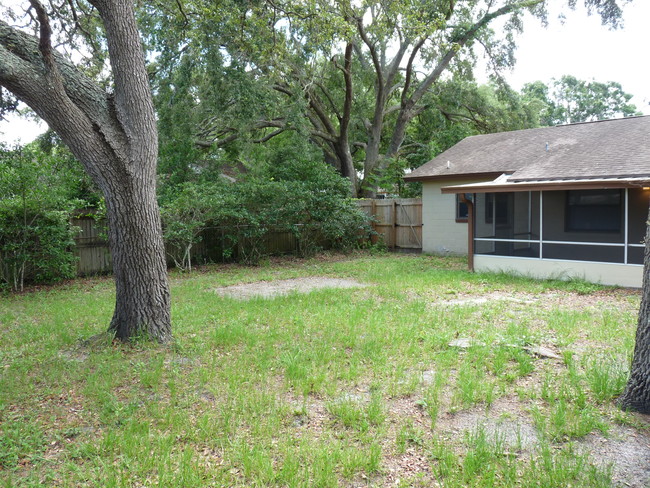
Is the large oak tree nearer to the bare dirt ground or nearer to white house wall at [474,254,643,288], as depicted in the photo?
the bare dirt ground

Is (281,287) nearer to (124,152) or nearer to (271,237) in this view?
(124,152)

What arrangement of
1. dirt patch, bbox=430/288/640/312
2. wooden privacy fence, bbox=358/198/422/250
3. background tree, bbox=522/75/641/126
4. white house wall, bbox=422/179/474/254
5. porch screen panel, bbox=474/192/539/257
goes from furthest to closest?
background tree, bbox=522/75/641/126
wooden privacy fence, bbox=358/198/422/250
white house wall, bbox=422/179/474/254
porch screen panel, bbox=474/192/539/257
dirt patch, bbox=430/288/640/312

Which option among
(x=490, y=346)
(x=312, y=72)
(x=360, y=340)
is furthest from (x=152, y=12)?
(x=490, y=346)

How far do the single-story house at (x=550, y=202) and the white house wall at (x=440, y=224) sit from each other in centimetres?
3

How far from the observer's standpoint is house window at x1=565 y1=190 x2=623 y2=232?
39.9 feet

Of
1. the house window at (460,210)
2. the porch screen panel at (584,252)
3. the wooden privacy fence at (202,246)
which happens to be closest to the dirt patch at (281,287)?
the wooden privacy fence at (202,246)

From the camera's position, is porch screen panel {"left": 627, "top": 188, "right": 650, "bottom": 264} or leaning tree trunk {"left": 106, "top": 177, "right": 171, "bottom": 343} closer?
leaning tree trunk {"left": 106, "top": 177, "right": 171, "bottom": 343}

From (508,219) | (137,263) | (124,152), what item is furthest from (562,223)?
(124,152)

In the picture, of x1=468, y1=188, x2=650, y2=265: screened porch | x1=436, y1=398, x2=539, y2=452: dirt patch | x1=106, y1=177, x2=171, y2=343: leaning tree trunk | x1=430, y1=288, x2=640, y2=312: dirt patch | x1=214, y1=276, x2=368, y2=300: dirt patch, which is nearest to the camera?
x1=436, y1=398, x2=539, y2=452: dirt patch

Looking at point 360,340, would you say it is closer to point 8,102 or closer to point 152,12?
point 8,102

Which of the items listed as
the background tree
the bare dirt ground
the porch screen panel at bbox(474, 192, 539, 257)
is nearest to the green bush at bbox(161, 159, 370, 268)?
the porch screen panel at bbox(474, 192, 539, 257)

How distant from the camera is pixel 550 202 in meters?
13.3

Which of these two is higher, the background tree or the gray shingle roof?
the background tree

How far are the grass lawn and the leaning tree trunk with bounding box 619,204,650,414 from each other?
149 mm
